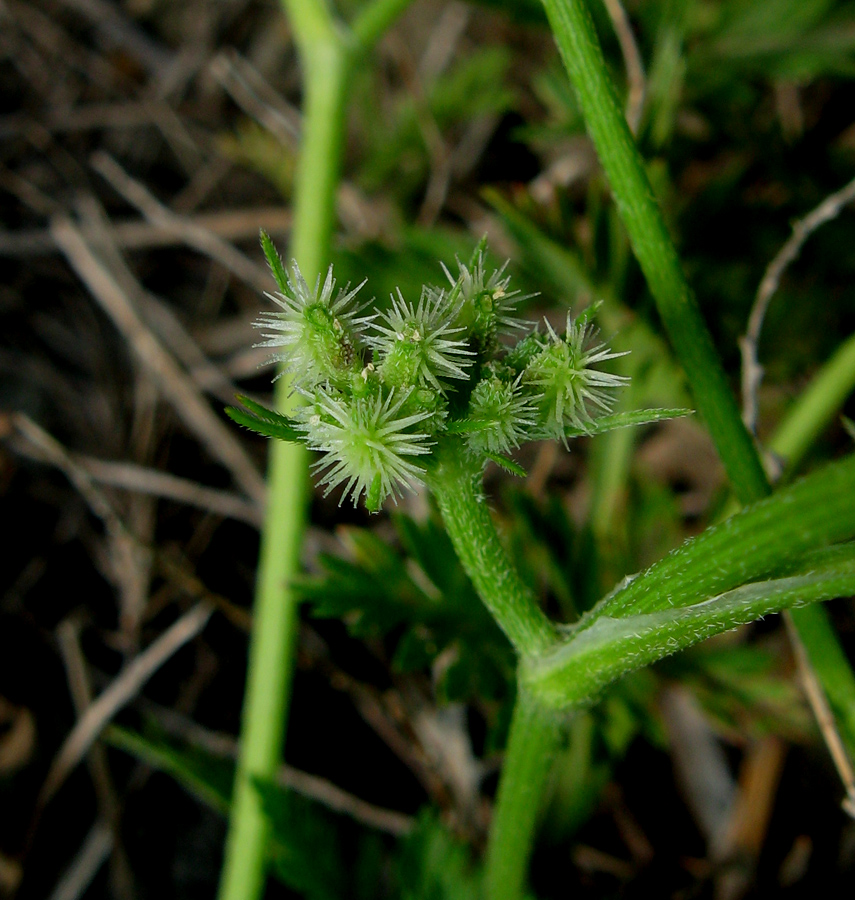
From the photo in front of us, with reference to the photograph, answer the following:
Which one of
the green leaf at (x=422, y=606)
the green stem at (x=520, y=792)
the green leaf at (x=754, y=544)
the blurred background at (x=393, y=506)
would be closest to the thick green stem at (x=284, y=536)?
the blurred background at (x=393, y=506)

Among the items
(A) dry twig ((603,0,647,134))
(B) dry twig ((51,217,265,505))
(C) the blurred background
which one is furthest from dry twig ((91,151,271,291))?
(A) dry twig ((603,0,647,134))

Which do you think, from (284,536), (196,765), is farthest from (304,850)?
(284,536)

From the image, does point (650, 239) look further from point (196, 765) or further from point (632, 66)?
point (196, 765)

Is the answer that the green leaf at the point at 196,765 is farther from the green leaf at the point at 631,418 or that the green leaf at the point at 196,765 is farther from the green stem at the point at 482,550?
the green leaf at the point at 631,418

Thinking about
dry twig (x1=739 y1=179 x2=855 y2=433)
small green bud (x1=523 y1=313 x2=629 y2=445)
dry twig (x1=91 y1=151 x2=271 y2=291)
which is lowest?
small green bud (x1=523 y1=313 x2=629 y2=445)

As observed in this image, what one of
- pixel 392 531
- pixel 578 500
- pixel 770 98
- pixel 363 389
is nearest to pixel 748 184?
pixel 770 98

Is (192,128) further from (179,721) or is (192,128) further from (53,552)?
(179,721)

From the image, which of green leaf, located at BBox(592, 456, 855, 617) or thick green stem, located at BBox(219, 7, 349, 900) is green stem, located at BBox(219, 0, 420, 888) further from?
green leaf, located at BBox(592, 456, 855, 617)
